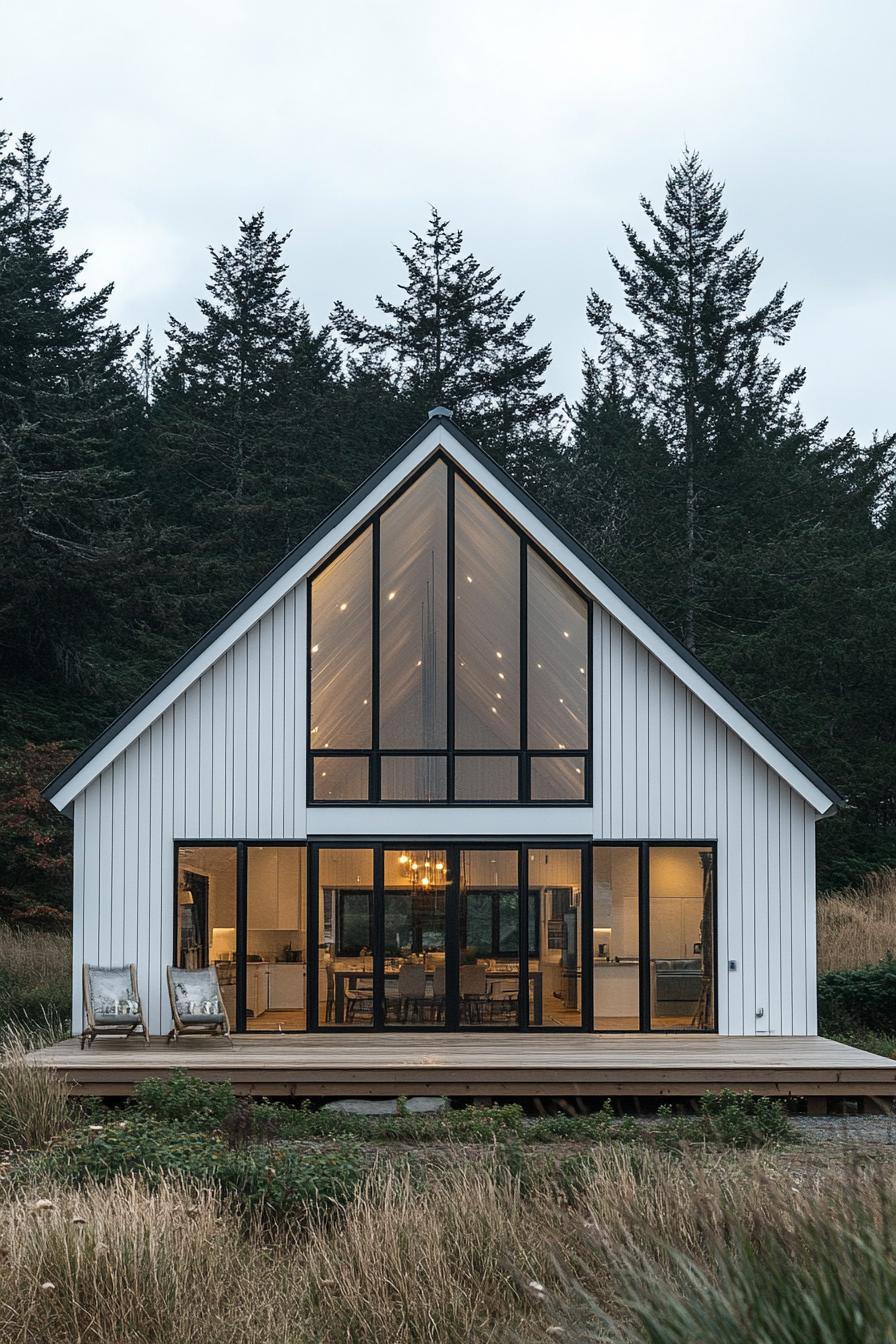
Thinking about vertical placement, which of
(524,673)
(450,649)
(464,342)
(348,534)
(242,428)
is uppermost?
(464,342)

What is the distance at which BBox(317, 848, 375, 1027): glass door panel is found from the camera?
46.4 ft

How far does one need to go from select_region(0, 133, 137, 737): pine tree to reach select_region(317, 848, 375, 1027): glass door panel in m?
15.5

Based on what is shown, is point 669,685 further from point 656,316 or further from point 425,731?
point 656,316

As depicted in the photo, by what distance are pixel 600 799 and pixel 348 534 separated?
3.46 m

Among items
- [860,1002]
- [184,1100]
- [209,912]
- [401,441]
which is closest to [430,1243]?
[184,1100]

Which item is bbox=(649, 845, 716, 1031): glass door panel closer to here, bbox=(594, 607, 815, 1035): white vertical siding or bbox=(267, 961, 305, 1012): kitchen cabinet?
bbox=(594, 607, 815, 1035): white vertical siding

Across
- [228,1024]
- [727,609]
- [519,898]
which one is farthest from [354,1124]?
[727,609]

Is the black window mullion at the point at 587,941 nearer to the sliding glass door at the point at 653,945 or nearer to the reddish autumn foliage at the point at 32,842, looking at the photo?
the sliding glass door at the point at 653,945

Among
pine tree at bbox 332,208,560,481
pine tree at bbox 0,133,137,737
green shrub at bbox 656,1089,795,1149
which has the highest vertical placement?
pine tree at bbox 332,208,560,481

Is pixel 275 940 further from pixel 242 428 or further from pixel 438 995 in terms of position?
pixel 242 428

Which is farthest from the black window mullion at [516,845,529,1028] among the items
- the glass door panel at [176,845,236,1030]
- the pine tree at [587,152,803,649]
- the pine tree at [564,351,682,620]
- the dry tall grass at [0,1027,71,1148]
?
the pine tree at [587,152,803,649]

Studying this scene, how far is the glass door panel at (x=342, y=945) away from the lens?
1414 centimetres

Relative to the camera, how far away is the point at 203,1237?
6.22 m

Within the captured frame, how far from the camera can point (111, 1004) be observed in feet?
43.6
